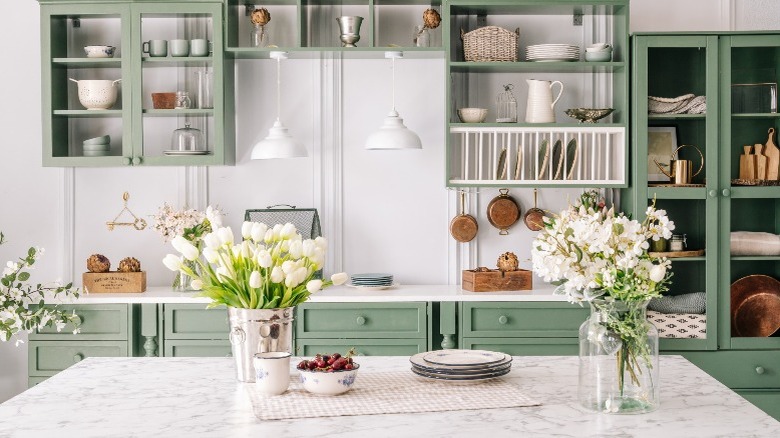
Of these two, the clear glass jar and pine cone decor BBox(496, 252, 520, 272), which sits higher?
the clear glass jar

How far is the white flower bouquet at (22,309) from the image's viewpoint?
13.0ft

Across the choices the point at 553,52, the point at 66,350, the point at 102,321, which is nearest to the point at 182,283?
the point at 102,321

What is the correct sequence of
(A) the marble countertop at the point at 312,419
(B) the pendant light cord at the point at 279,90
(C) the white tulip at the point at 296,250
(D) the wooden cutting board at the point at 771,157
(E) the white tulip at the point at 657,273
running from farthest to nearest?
(B) the pendant light cord at the point at 279,90, (D) the wooden cutting board at the point at 771,157, (C) the white tulip at the point at 296,250, (E) the white tulip at the point at 657,273, (A) the marble countertop at the point at 312,419

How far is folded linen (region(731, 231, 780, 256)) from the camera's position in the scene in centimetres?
435

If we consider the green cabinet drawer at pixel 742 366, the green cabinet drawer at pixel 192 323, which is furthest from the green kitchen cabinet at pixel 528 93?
the green cabinet drawer at pixel 192 323

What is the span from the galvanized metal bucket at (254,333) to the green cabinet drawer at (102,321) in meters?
2.08

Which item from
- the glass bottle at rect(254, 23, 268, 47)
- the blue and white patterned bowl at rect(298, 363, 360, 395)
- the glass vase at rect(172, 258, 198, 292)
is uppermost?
the glass bottle at rect(254, 23, 268, 47)

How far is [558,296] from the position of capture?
13.8 feet

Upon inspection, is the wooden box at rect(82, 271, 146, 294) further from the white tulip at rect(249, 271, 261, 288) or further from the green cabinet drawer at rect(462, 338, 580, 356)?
the white tulip at rect(249, 271, 261, 288)

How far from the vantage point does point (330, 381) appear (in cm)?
217

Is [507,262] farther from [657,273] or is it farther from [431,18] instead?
[657,273]

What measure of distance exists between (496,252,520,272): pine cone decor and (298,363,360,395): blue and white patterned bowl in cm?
230

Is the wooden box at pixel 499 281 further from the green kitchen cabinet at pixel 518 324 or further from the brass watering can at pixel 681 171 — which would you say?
the brass watering can at pixel 681 171

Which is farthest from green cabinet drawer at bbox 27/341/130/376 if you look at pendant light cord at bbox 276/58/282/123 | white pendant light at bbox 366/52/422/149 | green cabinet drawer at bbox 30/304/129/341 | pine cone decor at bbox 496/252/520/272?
pine cone decor at bbox 496/252/520/272
